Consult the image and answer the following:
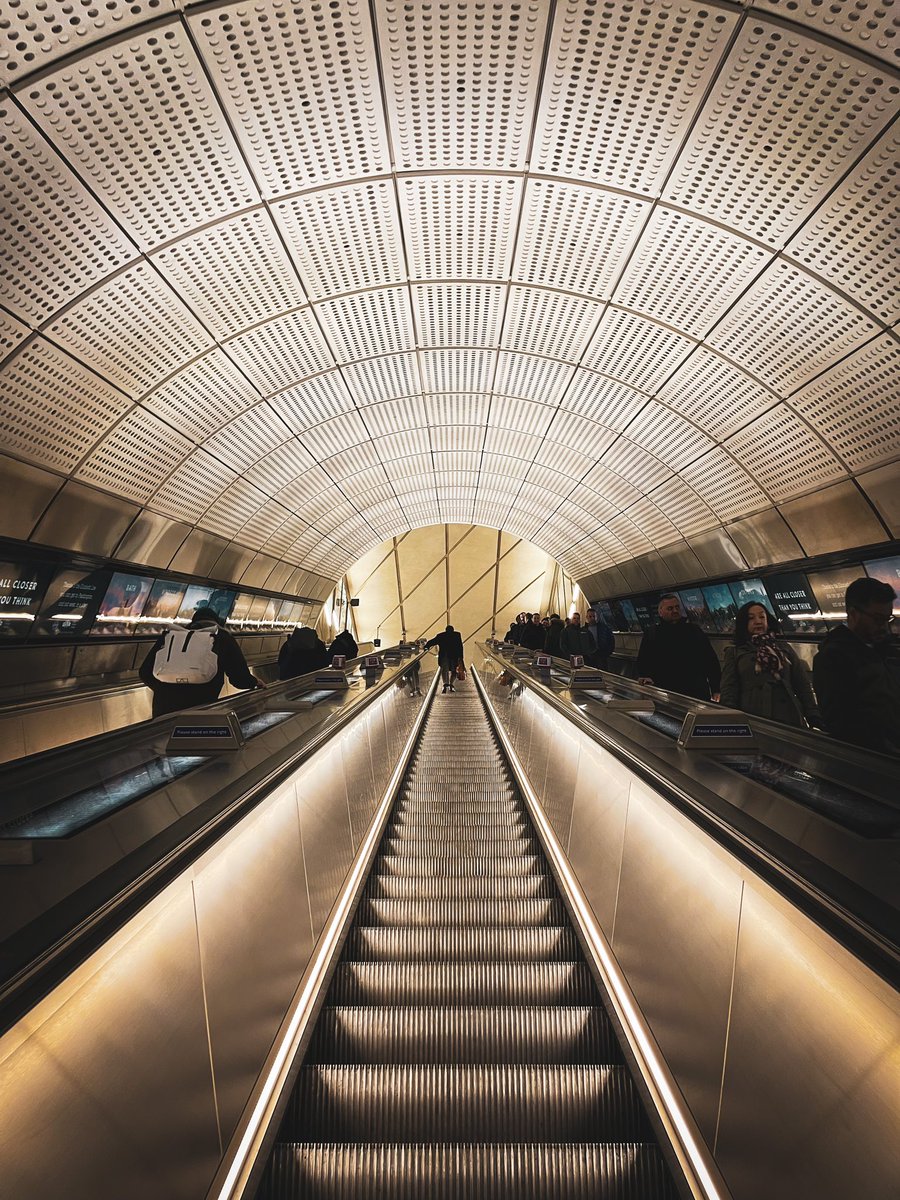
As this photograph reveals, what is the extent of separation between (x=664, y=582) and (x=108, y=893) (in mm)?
16755

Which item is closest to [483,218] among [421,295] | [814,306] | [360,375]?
[421,295]

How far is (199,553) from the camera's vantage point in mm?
14500

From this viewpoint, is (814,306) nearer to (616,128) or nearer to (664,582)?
(616,128)

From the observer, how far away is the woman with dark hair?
200 inches

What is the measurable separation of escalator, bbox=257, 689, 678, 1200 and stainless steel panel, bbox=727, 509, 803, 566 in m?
8.31

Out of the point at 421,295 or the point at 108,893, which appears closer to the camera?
the point at 108,893

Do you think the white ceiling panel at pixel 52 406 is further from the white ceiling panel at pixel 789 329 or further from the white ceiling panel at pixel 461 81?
the white ceiling panel at pixel 789 329

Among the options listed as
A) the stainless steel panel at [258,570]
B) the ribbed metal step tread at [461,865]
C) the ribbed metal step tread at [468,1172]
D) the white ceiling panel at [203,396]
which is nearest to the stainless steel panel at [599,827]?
the ribbed metal step tread at [461,865]

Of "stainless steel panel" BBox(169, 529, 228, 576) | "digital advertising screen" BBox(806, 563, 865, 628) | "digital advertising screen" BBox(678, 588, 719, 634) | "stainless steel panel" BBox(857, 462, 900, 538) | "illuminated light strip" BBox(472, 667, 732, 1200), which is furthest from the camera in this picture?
"digital advertising screen" BBox(678, 588, 719, 634)

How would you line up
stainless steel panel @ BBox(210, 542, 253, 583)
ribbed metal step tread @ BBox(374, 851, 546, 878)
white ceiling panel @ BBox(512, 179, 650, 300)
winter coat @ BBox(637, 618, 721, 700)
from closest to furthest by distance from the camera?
ribbed metal step tread @ BBox(374, 851, 546, 878), winter coat @ BBox(637, 618, 721, 700), white ceiling panel @ BBox(512, 179, 650, 300), stainless steel panel @ BBox(210, 542, 253, 583)

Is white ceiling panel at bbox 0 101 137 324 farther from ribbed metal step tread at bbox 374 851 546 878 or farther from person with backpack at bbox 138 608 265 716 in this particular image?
ribbed metal step tread at bbox 374 851 546 878

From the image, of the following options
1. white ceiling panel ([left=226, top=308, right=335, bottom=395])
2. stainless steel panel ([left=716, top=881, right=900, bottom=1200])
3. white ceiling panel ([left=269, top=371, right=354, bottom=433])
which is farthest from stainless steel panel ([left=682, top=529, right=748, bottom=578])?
stainless steel panel ([left=716, top=881, right=900, bottom=1200])

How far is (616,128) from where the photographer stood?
6035mm

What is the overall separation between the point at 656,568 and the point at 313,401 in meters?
9.38
